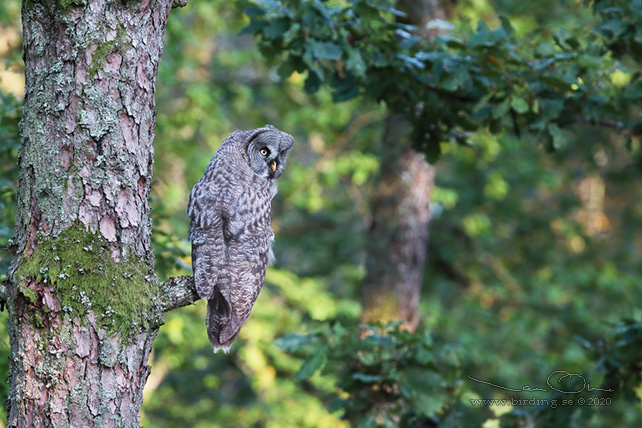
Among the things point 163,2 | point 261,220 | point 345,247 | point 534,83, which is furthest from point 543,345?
point 163,2

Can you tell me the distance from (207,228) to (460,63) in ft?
6.53

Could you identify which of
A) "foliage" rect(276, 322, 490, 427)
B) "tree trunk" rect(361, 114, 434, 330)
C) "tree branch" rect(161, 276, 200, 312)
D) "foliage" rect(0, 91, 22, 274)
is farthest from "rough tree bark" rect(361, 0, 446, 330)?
"tree branch" rect(161, 276, 200, 312)

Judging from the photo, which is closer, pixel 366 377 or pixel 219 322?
pixel 219 322

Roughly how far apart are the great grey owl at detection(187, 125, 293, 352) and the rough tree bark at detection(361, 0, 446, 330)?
314 cm

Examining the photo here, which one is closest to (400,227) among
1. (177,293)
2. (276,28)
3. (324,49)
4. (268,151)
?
(324,49)

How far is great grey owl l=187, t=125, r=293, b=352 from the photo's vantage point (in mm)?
3076

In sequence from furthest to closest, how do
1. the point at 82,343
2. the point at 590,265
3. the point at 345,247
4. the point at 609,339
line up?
the point at 590,265 → the point at 345,247 → the point at 609,339 → the point at 82,343

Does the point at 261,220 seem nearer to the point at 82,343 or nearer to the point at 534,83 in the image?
the point at 82,343

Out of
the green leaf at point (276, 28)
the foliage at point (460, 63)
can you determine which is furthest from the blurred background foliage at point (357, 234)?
the green leaf at point (276, 28)

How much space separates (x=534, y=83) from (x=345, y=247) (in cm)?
787

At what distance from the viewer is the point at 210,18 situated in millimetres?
10672

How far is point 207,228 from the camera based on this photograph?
3127 millimetres

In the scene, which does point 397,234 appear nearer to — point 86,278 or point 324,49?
point 324,49

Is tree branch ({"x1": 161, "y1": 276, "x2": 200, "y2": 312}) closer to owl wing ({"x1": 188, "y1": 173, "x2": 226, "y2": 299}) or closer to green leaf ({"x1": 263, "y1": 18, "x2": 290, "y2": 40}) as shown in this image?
owl wing ({"x1": 188, "y1": 173, "x2": 226, "y2": 299})
